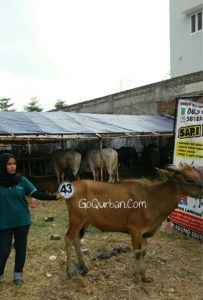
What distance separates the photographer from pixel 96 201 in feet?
15.6

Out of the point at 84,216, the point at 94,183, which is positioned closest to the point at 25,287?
the point at 84,216

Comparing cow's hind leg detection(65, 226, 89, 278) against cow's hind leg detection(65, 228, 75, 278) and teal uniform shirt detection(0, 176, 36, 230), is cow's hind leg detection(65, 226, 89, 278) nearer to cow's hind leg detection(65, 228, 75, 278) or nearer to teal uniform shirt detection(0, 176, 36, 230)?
cow's hind leg detection(65, 228, 75, 278)

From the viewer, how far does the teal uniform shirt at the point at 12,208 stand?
4.40m

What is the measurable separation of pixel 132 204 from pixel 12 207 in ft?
4.60

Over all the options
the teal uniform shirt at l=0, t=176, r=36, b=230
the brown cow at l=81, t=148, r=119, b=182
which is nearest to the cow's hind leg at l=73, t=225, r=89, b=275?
the teal uniform shirt at l=0, t=176, r=36, b=230

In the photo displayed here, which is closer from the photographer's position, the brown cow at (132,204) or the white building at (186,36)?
the brown cow at (132,204)

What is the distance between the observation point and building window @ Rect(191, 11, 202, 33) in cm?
2147

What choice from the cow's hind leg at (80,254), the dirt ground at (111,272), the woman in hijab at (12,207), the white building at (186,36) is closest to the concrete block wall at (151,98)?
the white building at (186,36)

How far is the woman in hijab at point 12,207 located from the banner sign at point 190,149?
2.77 metres

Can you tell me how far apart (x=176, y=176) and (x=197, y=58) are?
17984 millimetres

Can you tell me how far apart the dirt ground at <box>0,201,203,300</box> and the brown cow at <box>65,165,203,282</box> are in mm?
252

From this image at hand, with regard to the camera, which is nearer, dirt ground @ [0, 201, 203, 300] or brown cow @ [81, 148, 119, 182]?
dirt ground @ [0, 201, 203, 300]

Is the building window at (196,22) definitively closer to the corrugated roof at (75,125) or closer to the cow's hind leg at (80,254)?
the corrugated roof at (75,125)

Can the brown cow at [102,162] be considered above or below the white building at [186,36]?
below
